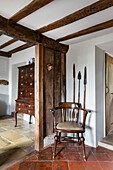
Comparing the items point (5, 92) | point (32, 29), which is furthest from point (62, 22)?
point (5, 92)

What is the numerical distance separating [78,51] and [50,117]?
1.63 metres

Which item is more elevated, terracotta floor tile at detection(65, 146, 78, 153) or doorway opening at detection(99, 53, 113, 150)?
doorway opening at detection(99, 53, 113, 150)

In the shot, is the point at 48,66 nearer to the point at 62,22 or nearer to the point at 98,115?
the point at 62,22

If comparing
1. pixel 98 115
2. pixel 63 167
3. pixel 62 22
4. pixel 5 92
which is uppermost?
pixel 62 22

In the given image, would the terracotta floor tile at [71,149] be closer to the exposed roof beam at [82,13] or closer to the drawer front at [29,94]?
the drawer front at [29,94]

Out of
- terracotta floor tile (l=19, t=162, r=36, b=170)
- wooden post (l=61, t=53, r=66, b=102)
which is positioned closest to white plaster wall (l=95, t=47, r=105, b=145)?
wooden post (l=61, t=53, r=66, b=102)

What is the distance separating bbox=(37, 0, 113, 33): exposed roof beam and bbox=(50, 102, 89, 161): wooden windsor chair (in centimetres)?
152

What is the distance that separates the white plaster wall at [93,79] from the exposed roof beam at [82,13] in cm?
84

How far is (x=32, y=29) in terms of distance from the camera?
214cm

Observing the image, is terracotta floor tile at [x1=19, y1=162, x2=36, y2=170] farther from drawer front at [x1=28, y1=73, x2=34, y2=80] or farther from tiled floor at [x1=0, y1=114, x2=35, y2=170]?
drawer front at [x1=28, y1=73, x2=34, y2=80]

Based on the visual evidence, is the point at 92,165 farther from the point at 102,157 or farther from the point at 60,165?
the point at 60,165

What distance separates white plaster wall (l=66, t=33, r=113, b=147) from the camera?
2.40 meters

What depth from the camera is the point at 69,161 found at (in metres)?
1.89

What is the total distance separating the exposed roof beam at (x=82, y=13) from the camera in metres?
1.49
